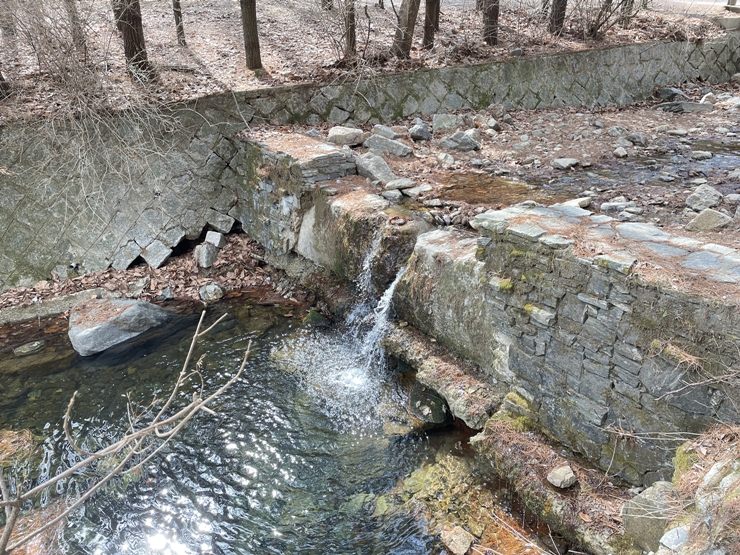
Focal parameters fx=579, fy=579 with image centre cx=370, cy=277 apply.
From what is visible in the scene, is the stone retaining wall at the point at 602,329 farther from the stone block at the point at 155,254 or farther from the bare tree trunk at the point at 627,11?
the bare tree trunk at the point at 627,11

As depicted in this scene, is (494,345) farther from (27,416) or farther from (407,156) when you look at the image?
(27,416)

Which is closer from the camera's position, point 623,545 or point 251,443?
point 623,545

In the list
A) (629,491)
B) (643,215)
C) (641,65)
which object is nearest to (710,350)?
(629,491)

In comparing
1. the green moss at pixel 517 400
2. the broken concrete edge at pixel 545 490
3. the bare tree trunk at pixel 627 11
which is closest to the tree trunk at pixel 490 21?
the bare tree trunk at pixel 627 11

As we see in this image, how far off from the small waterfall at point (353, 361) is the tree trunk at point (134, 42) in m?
4.63

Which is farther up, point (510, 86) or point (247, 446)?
point (510, 86)

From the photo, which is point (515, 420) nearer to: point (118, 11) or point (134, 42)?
point (134, 42)

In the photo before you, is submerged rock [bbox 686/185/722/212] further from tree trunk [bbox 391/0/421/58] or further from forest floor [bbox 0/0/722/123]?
tree trunk [bbox 391/0/421/58]

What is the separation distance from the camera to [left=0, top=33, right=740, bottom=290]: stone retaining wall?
26.1ft

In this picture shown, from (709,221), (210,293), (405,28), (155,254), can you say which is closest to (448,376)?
(709,221)

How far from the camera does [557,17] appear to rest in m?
11.3

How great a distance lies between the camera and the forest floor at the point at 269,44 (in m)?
8.23

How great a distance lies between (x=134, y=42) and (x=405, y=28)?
4251mm

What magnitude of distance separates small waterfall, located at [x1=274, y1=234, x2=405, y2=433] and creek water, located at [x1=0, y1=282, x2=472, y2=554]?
2cm
